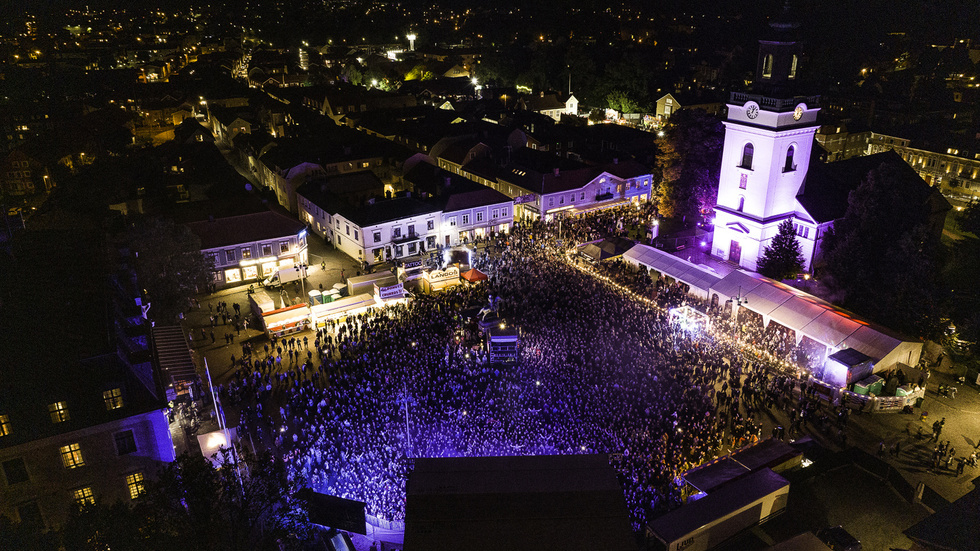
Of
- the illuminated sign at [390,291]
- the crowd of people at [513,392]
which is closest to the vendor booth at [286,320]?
the crowd of people at [513,392]

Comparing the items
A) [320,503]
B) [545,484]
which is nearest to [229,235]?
[320,503]

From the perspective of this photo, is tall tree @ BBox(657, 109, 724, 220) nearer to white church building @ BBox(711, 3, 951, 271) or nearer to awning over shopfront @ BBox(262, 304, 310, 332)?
white church building @ BBox(711, 3, 951, 271)

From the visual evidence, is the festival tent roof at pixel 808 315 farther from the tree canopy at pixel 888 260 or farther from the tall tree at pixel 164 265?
the tall tree at pixel 164 265

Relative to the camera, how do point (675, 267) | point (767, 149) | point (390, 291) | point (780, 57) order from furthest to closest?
point (675, 267), point (767, 149), point (780, 57), point (390, 291)


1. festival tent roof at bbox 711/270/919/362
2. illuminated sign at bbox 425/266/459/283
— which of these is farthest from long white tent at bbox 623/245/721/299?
illuminated sign at bbox 425/266/459/283

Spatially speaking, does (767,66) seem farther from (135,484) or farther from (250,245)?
(135,484)

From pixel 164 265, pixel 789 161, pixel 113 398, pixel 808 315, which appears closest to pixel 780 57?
pixel 789 161

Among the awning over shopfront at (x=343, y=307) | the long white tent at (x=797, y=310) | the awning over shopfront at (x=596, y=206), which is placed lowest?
the awning over shopfront at (x=596, y=206)
